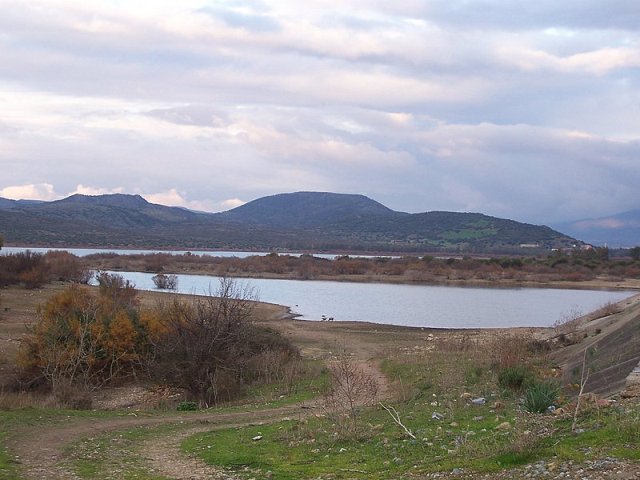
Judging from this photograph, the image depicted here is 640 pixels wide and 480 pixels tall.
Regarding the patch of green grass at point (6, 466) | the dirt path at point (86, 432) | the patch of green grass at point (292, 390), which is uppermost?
the patch of green grass at point (6, 466)

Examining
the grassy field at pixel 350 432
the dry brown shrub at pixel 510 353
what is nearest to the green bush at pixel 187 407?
the grassy field at pixel 350 432

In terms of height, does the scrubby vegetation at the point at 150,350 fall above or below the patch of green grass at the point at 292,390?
above

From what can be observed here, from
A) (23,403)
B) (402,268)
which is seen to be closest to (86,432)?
(23,403)

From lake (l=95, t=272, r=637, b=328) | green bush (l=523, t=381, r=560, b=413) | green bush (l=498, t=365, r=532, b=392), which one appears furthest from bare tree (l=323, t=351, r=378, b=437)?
lake (l=95, t=272, r=637, b=328)

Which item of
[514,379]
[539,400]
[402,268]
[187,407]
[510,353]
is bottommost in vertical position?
[187,407]

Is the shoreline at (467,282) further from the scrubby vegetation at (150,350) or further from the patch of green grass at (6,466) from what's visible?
the patch of green grass at (6,466)

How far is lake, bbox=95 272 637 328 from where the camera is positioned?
54.3 m

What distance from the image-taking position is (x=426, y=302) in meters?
68.8

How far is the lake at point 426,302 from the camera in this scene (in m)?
54.3

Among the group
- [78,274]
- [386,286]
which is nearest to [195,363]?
[78,274]

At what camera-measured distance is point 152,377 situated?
23.9m

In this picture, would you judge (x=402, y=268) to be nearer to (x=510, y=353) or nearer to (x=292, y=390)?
(x=292, y=390)

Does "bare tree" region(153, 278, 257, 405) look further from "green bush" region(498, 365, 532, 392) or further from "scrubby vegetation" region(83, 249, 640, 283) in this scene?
"scrubby vegetation" region(83, 249, 640, 283)

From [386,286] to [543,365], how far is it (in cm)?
7202
